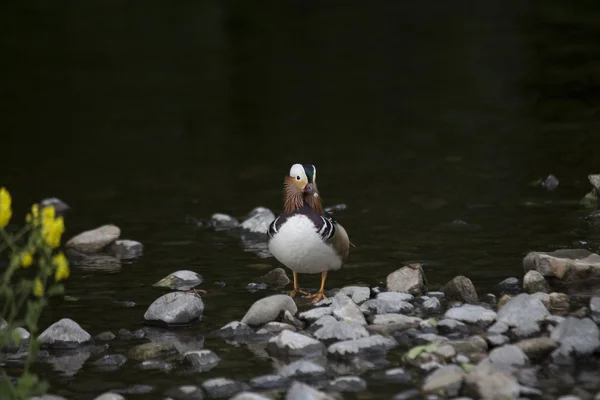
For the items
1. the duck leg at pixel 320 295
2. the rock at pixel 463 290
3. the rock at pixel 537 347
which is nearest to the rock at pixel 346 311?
the duck leg at pixel 320 295

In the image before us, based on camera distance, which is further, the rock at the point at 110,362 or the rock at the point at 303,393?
the rock at the point at 110,362

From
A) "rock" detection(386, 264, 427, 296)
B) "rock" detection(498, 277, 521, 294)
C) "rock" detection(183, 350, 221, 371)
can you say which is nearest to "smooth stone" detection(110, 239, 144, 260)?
"rock" detection(386, 264, 427, 296)

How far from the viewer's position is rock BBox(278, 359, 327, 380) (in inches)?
304

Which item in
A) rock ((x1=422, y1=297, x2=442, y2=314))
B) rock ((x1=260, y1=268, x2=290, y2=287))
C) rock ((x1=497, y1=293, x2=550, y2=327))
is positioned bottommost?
rock ((x1=497, y1=293, x2=550, y2=327))

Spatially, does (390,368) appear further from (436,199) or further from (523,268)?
(436,199)

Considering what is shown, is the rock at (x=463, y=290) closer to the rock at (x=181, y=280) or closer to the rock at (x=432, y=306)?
the rock at (x=432, y=306)

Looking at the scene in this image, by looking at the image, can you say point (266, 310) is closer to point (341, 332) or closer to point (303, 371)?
point (341, 332)

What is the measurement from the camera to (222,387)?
7586 mm

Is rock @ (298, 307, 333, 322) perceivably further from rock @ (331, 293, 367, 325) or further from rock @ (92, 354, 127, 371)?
rock @ (92, 354, 127, 371)

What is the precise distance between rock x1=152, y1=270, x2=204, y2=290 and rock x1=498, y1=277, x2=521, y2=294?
3.12m

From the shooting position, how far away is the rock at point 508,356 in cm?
765

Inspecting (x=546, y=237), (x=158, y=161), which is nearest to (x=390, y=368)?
(x=546, y=237)

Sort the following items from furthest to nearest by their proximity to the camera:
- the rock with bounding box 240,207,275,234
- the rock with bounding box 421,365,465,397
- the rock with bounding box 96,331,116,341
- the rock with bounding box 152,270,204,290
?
the rock with bounding box 240,207,275,234
the rock with bounding box 152,270,204,290
the rock with bounding box 96,331,116,341
the rock with bounding box 421,365,465,397

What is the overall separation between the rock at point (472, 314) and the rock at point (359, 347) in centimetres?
74
